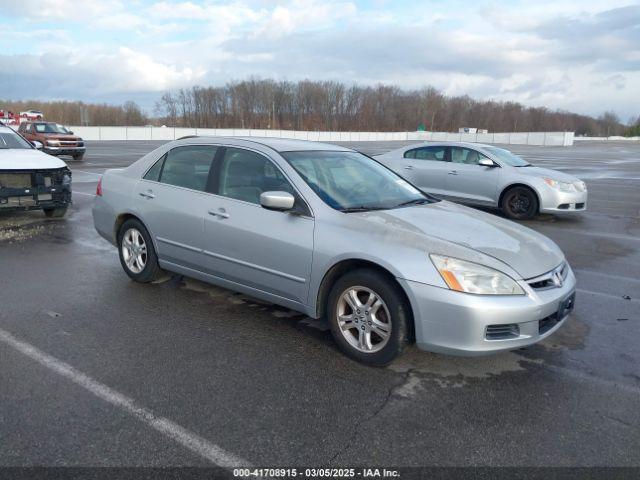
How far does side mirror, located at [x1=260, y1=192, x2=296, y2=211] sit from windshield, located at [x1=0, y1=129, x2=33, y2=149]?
7946 millimetres

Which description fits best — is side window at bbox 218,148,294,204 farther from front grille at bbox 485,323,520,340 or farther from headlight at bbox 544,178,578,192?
headlight at bbox 544,178,578,192

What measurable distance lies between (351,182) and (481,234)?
1275 millimetres

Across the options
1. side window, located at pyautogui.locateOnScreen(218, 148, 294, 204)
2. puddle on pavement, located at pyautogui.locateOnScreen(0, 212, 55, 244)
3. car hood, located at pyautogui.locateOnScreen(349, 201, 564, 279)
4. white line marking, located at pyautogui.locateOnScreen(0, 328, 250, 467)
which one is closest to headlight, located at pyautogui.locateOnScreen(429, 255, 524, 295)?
car hood, located at pyautogui.locateOnScreen(349, 201, 564, 279)

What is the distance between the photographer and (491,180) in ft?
35.7

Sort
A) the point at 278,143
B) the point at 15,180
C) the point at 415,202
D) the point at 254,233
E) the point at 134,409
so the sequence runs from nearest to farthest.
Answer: the point at 134,409, the point at 254,233, the point at 415,202, the point at 278,143, the point at 15,180

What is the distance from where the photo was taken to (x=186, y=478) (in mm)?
2650

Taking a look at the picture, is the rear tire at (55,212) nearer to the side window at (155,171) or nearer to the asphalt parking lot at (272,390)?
the asphalt parking lot at (272,390)

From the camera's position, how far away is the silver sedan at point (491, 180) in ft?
33.9

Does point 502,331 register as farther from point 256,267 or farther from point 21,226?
point 21,226

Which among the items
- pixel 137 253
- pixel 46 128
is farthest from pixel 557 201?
pixel 46 128

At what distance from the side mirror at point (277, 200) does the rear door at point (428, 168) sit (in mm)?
7907

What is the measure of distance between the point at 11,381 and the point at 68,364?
1.22 feet

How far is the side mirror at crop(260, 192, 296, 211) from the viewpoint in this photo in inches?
162

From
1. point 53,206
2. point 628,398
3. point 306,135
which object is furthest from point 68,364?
point 306,135
